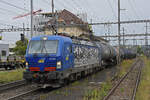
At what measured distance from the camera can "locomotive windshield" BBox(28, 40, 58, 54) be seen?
1216 centimetres

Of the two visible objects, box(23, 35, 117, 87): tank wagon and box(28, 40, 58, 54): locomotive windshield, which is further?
box(28, 40, 58, 54): locomotive windshield

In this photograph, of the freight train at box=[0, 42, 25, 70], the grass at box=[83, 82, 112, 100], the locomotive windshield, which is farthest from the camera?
the freight train at box=[0, 42, 25, 70]

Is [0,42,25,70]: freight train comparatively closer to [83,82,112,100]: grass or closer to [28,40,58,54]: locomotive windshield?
[28,40,58,54]: locomotive windshield

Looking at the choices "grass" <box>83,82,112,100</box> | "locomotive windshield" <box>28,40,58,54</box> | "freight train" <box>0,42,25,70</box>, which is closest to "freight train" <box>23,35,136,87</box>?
"locomotive windshield" <box>28,40,58,54</box>

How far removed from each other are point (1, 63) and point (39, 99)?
1945 centimetres

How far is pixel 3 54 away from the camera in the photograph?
2847 centimetres

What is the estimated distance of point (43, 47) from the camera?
40.5 ft

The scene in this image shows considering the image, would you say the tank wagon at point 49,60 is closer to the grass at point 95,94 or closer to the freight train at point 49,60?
the freight train at point 49,60

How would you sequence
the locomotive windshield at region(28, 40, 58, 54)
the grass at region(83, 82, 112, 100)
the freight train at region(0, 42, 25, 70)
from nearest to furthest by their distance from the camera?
the grass at region(83, 82, 112, 100) < the locomotive windshield at region(28, 40, 58, 54) < the freight train at region(0, 42, 25, 70)

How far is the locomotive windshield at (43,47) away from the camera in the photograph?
12156 millimetres

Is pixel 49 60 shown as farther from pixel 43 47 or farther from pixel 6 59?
pixel 6 59

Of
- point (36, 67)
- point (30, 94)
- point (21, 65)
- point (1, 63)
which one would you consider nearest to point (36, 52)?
point (36, 67)

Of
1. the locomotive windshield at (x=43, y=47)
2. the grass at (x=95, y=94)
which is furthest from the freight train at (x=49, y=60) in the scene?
the grass at (x=95, y=94)

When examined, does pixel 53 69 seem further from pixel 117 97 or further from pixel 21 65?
pixel 21 65
